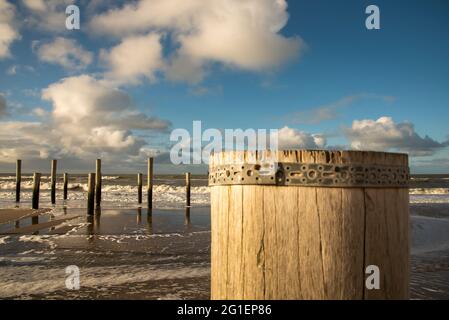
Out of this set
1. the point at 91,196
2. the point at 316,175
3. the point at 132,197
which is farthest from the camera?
the point at 132,197

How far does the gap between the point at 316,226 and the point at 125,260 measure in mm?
6718

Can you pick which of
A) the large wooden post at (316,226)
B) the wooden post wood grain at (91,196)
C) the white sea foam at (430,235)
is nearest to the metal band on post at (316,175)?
the large wooden post at (316,226)

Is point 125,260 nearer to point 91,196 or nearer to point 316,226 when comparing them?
point 316,226

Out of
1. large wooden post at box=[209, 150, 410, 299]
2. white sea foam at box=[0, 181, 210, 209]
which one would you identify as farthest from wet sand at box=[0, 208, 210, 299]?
white sea foam at box=[0, 181, 210, 209]

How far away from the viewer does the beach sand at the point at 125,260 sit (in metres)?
5.68

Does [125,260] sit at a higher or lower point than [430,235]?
higher

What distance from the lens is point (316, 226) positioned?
6.10ft

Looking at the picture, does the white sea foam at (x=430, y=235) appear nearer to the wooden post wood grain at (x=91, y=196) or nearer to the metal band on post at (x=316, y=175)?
the metal band on post at (x=316, y=175)

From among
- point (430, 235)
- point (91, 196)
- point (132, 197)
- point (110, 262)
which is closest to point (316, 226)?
point (110, 262)

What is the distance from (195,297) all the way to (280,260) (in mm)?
3931

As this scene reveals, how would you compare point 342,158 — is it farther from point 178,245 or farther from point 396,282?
point 178,245

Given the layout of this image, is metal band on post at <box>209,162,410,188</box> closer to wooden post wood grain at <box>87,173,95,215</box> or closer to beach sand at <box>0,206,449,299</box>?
beach sand at <box>0,206,449,299</box>

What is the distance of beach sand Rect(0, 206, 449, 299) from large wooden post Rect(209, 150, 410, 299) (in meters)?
3.88

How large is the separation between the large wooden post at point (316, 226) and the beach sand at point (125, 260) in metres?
3.88
